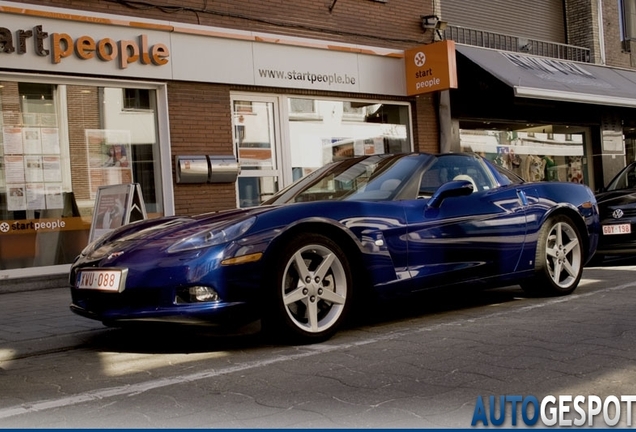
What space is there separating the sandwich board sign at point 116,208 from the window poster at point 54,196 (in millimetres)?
1057

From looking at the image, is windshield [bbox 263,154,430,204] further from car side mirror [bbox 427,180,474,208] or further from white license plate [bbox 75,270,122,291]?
white license plate [bbox 75,270,122,291]

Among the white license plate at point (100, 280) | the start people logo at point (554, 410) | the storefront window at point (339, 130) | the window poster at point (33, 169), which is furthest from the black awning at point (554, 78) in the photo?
the start people logo at point (554, 410)

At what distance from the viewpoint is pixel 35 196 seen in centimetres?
1000

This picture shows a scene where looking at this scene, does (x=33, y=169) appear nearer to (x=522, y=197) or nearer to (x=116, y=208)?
(x=116, y=208)

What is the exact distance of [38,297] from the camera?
8781mm

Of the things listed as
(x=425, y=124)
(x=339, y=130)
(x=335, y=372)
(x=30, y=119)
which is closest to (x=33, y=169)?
(x=30, y=119)

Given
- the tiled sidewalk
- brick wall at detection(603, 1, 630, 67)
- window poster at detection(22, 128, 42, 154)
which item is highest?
brick wall at detection(603, 1, 630, 67)

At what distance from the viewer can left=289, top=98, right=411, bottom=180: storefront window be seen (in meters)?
12.8

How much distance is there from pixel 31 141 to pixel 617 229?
735 cm

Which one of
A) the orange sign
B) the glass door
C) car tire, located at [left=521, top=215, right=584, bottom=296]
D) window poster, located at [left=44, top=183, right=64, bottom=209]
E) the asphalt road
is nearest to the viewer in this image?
the asphalt road

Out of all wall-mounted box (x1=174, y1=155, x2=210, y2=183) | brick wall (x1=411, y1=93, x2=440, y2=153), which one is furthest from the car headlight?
brick wall (x1=411, y1=93, x2=440, y2=153)

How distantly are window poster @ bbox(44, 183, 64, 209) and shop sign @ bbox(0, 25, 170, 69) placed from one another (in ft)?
5.17

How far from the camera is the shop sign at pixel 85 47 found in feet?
31.2

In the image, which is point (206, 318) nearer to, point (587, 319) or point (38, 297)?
point (587, 319)
